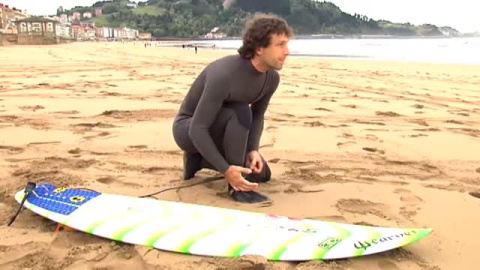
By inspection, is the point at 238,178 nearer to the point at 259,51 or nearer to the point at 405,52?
the point at 259,51

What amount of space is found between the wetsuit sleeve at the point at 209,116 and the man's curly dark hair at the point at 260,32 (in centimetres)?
22

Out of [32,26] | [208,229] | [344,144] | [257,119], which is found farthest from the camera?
[32,26]

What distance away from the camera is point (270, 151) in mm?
3980

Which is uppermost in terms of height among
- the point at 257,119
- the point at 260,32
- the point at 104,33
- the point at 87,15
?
the point at 87,15

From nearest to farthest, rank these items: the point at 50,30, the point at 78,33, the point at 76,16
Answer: the point at 50,30 → the point at 78,33 → the point at 76,16

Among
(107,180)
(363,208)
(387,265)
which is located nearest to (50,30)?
(107,180)

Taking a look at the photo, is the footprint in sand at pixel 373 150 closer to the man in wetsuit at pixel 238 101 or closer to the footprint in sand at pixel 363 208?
the footprint in sand at pixel 363 208

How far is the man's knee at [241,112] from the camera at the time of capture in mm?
2709

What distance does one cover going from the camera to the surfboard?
2.04m

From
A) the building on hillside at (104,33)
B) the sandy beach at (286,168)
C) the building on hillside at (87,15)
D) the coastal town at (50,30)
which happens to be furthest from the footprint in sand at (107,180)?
the building on hillside at (87,15)

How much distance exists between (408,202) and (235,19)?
13536 centimetres

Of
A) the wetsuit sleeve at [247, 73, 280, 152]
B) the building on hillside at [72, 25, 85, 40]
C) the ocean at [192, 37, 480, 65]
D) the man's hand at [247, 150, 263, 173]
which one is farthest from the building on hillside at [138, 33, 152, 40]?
the man's hand at [247, 150, 263, 173]

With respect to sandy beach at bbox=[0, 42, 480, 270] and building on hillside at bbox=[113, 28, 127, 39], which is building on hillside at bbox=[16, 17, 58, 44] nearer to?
sandy beach at bbox=[0, 42, 480, 270]

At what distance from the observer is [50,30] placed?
6338cm
